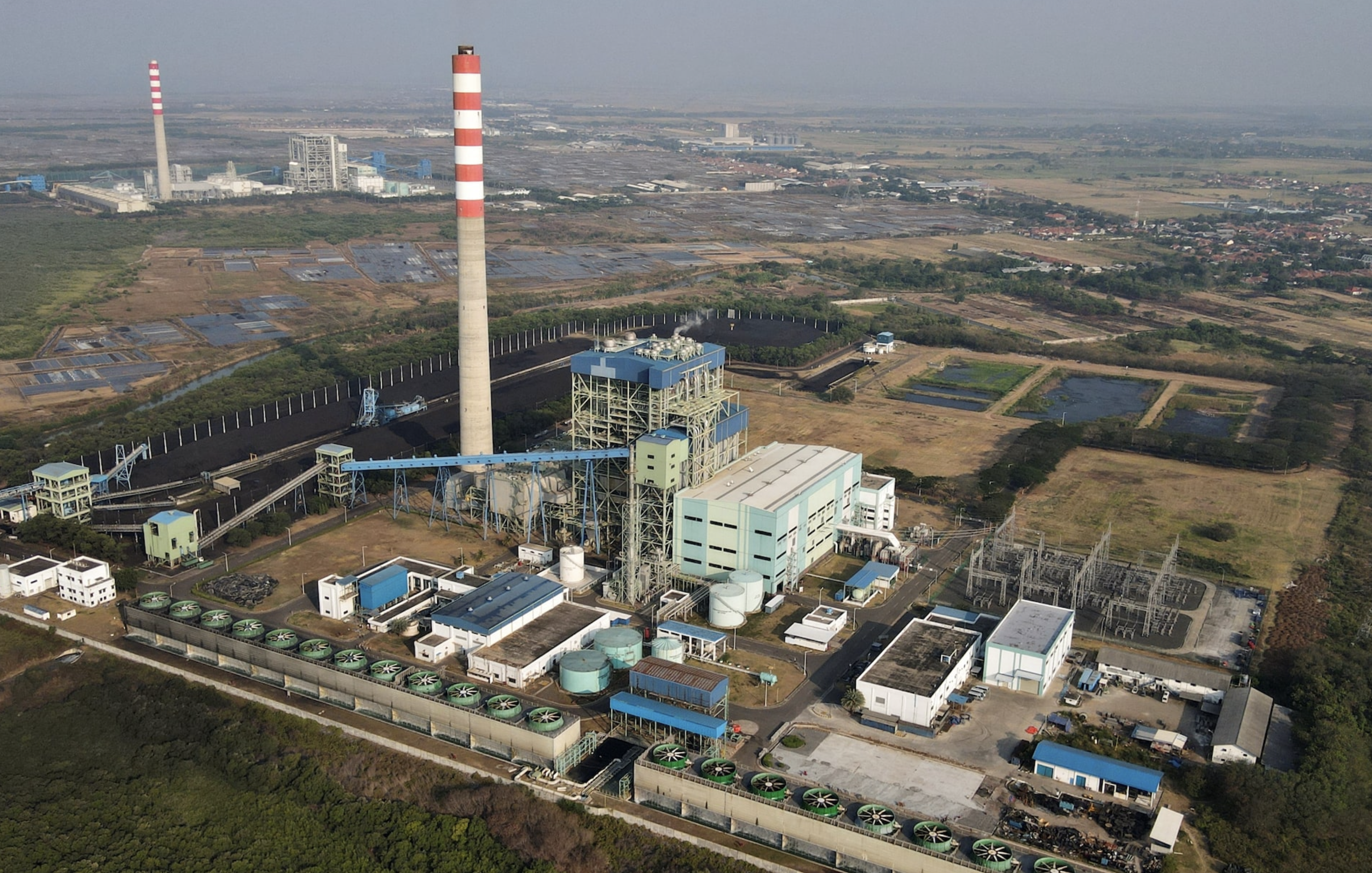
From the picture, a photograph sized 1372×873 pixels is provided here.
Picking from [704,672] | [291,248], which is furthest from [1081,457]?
[291,248]

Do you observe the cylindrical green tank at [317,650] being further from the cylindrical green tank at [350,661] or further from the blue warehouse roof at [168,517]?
the blue warehouse roof at [168,517]

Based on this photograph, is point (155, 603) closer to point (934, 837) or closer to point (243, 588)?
point (243, 588)

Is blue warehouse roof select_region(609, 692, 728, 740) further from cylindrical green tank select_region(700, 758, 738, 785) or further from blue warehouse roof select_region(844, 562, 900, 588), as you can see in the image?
blue warehouse roof select_region(844, 562, 900, 588)

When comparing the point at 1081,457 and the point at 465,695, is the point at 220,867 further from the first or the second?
the point at 1081,457

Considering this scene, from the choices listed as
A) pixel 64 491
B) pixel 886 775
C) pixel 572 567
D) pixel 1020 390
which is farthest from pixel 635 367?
pixel 1020 390

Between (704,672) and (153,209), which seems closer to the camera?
(704,672)

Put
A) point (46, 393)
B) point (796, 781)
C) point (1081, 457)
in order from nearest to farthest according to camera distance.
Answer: point (796, 781) < point (1081, 457) < point (46, 393)
